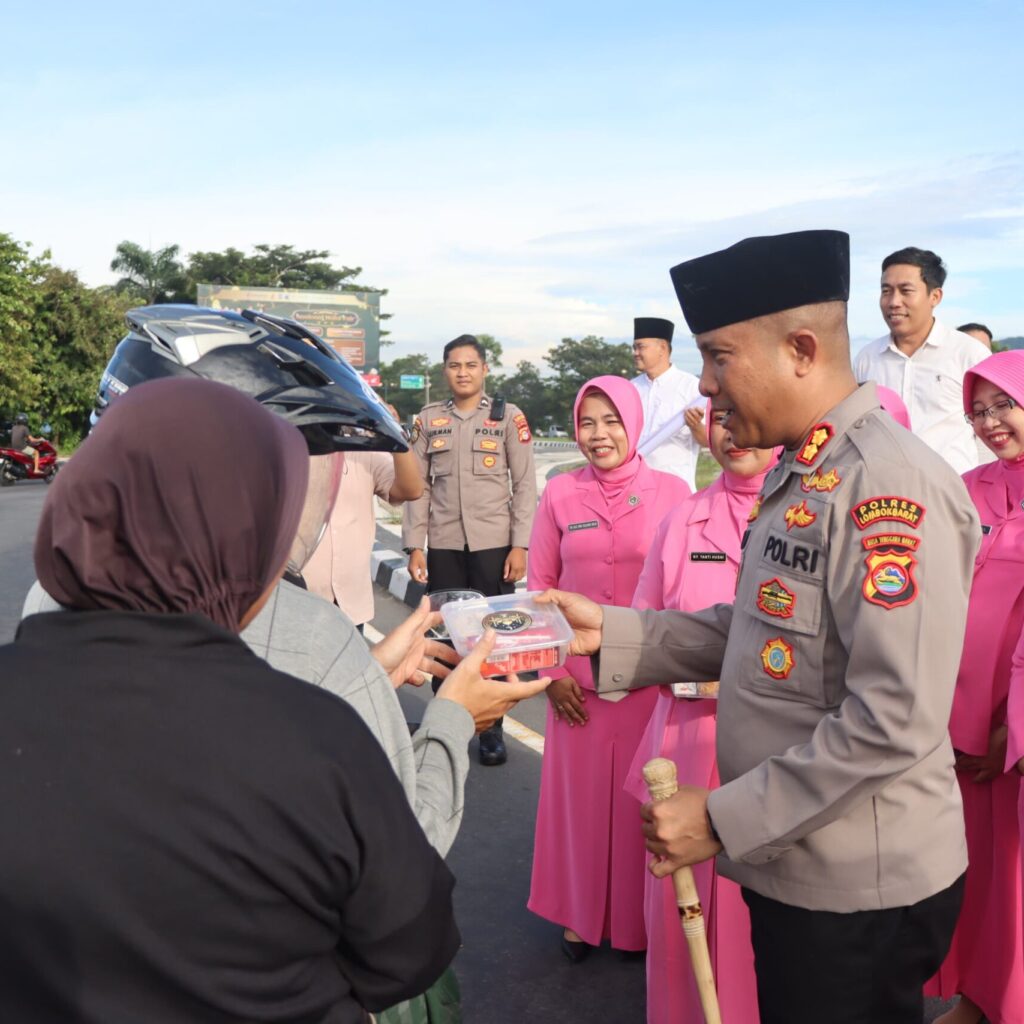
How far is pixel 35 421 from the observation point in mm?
28109

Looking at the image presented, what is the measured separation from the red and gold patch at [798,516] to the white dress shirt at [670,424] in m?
4.44

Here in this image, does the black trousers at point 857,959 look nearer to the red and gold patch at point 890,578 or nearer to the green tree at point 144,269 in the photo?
the red and gold patch at point 890,578

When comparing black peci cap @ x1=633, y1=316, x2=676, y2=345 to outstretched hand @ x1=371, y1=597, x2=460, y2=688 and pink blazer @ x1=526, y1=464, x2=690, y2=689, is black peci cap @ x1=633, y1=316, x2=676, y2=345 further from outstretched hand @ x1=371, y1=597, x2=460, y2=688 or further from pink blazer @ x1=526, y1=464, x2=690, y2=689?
outstretched hand @ x1=371, y1=597, x2=460, y2=688

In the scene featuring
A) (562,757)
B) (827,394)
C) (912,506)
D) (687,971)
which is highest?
(827,394)

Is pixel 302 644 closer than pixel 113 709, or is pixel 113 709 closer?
pixel 113 709

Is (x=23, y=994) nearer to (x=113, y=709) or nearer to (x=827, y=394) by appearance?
(x=113, y=709)

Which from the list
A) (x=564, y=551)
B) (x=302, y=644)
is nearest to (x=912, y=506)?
(x=302, y=644)

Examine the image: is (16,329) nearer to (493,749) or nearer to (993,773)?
(493,749)

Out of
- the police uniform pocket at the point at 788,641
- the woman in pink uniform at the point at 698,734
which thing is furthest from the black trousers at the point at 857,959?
the woman in pink uniform at the point at 698,734

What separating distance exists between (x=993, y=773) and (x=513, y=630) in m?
1.70

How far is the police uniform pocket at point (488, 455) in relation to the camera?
5520 millimetres

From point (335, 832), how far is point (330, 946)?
18cm

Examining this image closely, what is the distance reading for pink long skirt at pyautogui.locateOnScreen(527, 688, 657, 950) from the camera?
3322 mm

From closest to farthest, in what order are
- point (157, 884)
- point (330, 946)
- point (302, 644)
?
point (157, 884), point (330, 946), point (302, 644)
